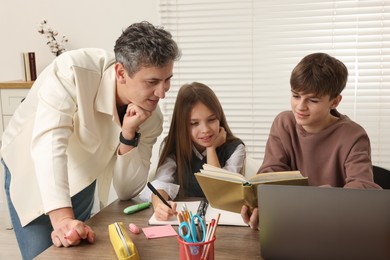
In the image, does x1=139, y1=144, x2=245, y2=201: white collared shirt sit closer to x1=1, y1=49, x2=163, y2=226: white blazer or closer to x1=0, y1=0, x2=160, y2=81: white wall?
x1=1, y1=49, x2=163, y2=226: white blazer

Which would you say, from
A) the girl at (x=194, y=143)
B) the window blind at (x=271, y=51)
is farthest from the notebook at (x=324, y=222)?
the window blind at (x=271, y=51)

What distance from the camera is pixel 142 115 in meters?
1.42

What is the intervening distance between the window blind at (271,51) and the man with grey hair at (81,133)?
57.4 inches

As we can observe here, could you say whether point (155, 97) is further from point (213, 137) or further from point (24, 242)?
point (24, 242)

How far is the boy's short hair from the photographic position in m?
1.46

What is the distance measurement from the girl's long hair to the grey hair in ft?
1.58

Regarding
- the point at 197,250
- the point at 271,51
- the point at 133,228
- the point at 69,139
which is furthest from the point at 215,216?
the point at 271,51

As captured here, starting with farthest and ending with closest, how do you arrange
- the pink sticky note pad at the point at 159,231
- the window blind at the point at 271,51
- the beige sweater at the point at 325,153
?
1. the window blind at the point at 271,51
2. the beige sweater at the point at 325,153
3. the pink sticky note pad at the point at 159,231

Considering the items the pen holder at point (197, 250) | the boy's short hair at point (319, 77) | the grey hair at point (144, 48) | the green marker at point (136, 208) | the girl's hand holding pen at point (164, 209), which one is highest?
the grey hair at point (144, 48)

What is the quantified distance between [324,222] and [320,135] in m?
0.60

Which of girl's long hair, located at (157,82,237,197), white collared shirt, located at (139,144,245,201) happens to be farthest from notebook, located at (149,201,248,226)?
girl's long hair, located at (157,82,237,197)

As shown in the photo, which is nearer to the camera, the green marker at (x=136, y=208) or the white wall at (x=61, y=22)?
the green marker at (x=136, y=208)

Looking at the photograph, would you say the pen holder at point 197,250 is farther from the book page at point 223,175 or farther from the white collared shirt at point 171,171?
the white collared shirt at point 171,171

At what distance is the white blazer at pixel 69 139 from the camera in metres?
1.24
